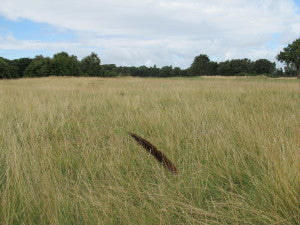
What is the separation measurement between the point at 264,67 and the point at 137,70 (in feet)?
179

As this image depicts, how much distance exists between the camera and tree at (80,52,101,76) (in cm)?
7544

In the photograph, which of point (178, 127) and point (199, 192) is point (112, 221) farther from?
point (178, 127)

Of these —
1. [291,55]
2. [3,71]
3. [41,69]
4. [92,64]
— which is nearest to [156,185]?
[291,55]

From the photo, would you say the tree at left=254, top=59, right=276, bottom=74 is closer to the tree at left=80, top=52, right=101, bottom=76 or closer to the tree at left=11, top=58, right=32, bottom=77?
the tree at left=80, top=52, right=101, bottom=76

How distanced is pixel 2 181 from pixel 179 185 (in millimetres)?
1324

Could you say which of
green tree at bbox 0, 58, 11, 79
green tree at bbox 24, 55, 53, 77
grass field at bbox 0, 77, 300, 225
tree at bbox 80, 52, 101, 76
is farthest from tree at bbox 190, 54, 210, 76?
grass field at bbox 0, 77, 300, 225

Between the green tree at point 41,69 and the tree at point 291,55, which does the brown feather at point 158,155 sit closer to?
the tree at point 291,55

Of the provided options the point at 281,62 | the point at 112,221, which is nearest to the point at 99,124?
the point at 112,221

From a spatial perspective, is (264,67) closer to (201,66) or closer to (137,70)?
(201,66)

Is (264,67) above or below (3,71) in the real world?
above

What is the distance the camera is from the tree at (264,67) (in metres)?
92.8

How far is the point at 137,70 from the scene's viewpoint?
122 m

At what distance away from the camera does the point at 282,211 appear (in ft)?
4.56

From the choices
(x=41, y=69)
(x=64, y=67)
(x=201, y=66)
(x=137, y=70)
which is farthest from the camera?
(x=137, y=70)
